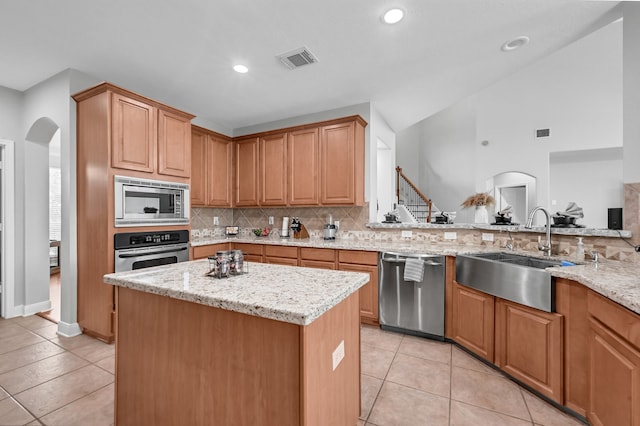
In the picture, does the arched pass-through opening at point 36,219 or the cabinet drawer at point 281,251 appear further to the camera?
the cabinet drawer at point 281,251

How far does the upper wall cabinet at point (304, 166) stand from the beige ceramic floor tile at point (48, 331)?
261 centimetres

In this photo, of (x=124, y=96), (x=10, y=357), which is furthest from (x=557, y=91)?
(x=10, y=357)

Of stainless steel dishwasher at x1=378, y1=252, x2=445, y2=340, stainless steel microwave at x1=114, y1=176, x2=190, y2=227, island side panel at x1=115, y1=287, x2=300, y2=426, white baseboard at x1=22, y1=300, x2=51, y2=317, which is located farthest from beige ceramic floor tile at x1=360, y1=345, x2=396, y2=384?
white baseboard at x1=22, y1=300, x2=51, y2=317

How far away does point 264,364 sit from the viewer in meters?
1.08

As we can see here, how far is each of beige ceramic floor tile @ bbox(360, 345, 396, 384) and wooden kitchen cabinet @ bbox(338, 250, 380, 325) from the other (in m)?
0.50

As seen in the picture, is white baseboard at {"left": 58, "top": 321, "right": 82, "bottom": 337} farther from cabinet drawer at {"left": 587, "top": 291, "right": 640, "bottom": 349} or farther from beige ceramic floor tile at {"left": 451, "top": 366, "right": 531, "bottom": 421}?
cabinet drawer at {"left": 587, "top": 291, "right": 640, "bottom": 349}

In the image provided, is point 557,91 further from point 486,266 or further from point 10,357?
point 10,357

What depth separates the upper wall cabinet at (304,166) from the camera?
3678 millimetres

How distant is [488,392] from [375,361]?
0.85 meters

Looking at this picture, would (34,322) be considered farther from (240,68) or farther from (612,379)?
(612,379)

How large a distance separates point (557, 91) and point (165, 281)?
8047mm

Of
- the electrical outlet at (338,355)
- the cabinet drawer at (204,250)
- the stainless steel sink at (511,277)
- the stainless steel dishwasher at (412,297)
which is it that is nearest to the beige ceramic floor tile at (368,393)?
the electrical outlet at (338,355)

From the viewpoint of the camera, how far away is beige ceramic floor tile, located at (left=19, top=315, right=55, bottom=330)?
3087 mm

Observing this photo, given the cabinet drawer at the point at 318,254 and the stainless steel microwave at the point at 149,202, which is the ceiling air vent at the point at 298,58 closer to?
the stainless steel microwave at the point at 149,202
